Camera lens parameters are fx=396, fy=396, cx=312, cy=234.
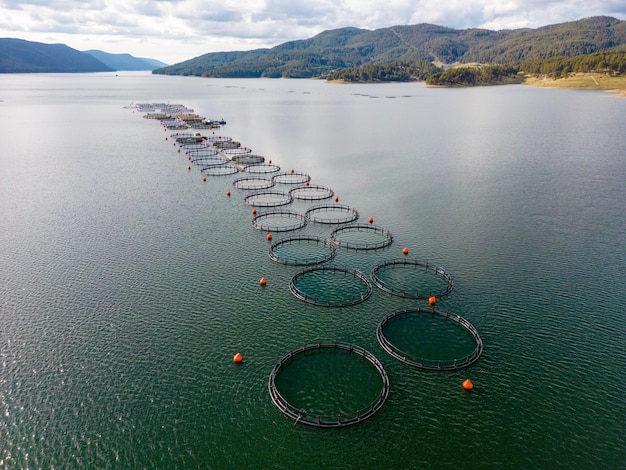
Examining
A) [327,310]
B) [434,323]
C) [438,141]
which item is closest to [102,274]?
[327,310]

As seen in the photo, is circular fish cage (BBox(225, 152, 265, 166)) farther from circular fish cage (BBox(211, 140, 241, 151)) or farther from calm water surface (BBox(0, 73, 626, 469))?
calm water surface (BBox(0, 73, 626, 469))

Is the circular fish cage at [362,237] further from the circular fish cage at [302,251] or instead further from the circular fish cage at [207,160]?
the circular fish cage at [207,160]

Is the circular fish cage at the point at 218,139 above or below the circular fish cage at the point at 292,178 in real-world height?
above

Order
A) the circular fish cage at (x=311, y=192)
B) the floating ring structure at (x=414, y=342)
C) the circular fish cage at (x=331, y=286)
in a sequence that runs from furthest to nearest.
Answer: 1. the circular fish cage at (x=311, y=192)
2. the circular fish cage at (x=331, y=286)
3. the floating ring structure at (x=414, y=342)

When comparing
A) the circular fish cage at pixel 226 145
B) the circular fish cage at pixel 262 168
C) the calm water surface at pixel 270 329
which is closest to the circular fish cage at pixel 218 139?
the circular fish cage at pixel 226 145

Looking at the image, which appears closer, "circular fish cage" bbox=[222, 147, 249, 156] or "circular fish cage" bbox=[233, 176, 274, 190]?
"circular fish cage" bbox=[233, 176, 274, 190]

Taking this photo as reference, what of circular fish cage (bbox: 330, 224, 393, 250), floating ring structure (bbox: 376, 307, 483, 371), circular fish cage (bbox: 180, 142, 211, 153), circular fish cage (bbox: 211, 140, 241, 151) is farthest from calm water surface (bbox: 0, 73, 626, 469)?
circular fish cage (bbox: 211, 140, 241, 151)
